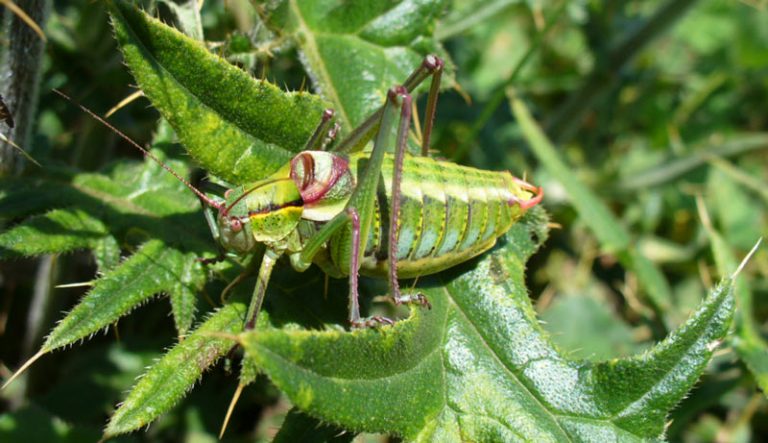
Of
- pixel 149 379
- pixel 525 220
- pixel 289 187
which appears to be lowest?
pixel 149 379

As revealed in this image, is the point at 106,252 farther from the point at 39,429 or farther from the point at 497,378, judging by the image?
the point at 497,378

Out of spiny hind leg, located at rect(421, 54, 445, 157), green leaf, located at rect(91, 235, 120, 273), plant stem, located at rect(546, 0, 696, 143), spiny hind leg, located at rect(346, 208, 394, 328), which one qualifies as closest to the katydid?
spiny hind leg, located at rect(346, 208, 394, 328)

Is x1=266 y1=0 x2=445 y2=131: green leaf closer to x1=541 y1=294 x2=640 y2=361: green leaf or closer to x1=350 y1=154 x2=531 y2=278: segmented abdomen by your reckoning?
x1=350 y1=154 x2=531 y2=278: segmented abdomen

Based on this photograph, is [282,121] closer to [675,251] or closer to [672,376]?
[672,376]

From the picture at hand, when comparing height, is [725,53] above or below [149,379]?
above

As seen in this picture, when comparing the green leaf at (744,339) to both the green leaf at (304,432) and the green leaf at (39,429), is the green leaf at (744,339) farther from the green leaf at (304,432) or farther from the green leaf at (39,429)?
the green leaf at (39,429)

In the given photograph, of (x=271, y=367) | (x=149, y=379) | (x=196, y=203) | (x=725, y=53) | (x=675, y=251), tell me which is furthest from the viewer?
(x=725, y=53)

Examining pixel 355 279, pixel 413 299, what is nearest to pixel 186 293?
pixel 355 279

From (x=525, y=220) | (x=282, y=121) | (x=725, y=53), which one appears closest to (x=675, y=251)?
(x=725, y=53)
